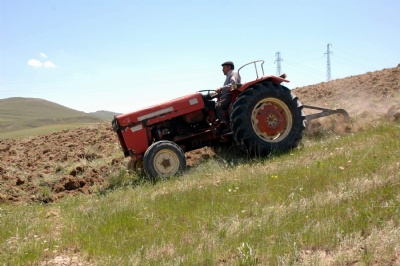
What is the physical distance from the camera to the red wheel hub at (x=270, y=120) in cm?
687

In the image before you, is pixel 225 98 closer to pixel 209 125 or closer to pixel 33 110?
pixel 209 125

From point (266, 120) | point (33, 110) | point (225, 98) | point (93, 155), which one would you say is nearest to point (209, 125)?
point (225, 98)

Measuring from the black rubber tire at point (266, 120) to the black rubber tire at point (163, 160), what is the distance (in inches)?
42.3

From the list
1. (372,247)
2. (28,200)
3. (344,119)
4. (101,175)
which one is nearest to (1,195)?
(28,200)

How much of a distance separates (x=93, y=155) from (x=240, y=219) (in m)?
6.51

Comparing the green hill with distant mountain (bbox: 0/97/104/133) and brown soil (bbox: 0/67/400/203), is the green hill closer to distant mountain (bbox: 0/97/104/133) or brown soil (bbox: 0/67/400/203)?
distant mountain (bbox: 0/97/104/133)

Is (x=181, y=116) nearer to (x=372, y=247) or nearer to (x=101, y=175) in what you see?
(x=101, y=175)

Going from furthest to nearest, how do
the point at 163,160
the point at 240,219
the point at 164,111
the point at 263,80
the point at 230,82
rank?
1. the point at 230,82
2. the point at 263,80
3. the point at 164,111
4. the point at 163,160
5. the point at 240,219

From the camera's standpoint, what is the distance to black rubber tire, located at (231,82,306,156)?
654cm

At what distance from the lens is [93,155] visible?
953 cm

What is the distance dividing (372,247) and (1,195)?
5539 mm

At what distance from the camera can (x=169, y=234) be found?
3654 millimetres

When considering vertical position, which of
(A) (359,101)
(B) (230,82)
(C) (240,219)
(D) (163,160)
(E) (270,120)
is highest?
(B) (230,82)

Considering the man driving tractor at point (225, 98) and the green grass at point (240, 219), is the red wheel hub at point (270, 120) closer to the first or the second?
the man driving tractor at point (225, 98)
